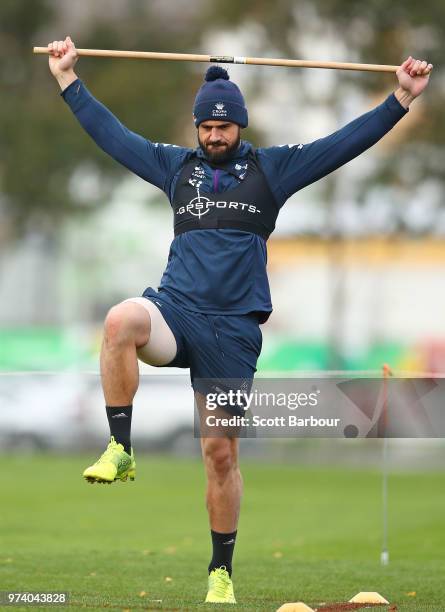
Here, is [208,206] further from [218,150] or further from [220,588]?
[220,588]

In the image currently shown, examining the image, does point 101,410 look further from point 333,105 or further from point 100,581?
point 100,581

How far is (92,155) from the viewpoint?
40.6 metres

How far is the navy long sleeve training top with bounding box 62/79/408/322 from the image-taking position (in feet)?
29.0

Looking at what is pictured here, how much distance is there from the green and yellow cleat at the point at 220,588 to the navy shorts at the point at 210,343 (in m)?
1.14

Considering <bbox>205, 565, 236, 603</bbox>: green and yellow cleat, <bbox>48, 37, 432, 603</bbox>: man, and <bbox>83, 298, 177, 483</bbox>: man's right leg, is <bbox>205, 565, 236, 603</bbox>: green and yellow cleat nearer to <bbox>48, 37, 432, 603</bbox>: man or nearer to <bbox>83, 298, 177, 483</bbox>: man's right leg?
<bbox>48, 37, 432, 603</bbox>: man

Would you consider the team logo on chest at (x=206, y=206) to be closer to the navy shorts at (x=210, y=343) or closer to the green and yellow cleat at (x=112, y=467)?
the navy shorts at (x=210, y=343)

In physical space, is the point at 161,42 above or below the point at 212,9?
above

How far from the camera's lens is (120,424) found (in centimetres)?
851

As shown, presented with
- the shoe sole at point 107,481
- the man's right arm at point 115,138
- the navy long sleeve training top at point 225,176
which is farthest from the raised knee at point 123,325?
the man's right arm at point 115,138

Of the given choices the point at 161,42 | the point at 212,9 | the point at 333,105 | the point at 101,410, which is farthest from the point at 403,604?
the point at 161,42

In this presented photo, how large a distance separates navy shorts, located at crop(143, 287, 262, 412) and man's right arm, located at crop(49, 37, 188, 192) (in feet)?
A: 2.85

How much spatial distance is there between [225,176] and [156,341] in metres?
1.21

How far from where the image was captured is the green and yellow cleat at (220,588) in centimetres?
891

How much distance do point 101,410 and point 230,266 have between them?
77.5 ft
